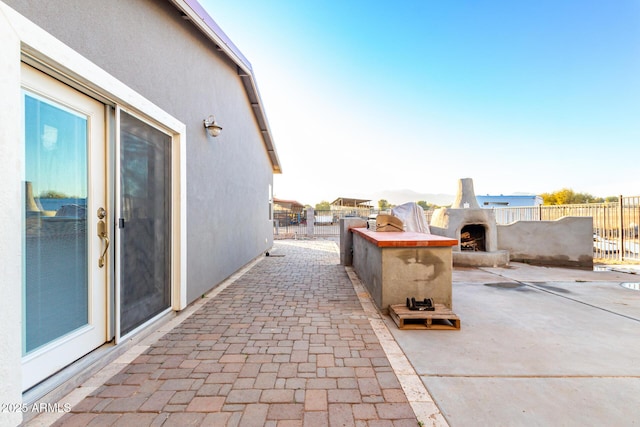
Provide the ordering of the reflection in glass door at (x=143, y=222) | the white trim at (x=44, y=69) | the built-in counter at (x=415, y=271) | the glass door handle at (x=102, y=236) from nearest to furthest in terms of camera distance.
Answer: the white trim at (x=44, y=69), the glass door handle at (x=102, y=236), the reflection in glass door at (x=143, y=222), the built-in counter at (x=415, y=271)

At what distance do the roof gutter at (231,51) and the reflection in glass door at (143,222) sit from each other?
2027 mm

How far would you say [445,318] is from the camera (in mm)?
3172

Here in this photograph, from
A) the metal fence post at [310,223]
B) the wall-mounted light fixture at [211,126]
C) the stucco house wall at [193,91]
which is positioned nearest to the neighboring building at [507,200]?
the metal fence post at [310,223]

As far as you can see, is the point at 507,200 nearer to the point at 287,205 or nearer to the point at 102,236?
the point at 287,205

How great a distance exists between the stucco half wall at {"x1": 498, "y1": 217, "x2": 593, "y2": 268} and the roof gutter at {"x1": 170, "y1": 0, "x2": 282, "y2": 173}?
9140 mm

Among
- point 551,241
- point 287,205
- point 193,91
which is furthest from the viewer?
point 287,205

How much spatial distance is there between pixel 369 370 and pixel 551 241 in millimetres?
9579

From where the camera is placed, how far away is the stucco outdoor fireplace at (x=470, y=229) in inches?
299

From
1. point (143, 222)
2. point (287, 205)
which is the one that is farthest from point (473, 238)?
point (287, 205)

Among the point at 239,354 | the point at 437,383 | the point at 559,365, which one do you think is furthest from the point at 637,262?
the point at 239,354

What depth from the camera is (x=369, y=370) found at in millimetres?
2299

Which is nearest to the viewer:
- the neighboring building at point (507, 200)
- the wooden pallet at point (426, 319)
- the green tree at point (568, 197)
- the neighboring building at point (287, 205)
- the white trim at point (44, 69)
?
the white trim at point (44, 69)

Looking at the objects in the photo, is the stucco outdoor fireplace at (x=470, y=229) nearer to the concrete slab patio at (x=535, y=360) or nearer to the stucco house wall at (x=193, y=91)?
the concrete slab patio at (x=535, y=360)

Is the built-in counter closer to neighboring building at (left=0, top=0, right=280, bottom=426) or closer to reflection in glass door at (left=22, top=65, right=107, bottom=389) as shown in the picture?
neighboring building at (left=0, top=0, right=280, bottom=426)
